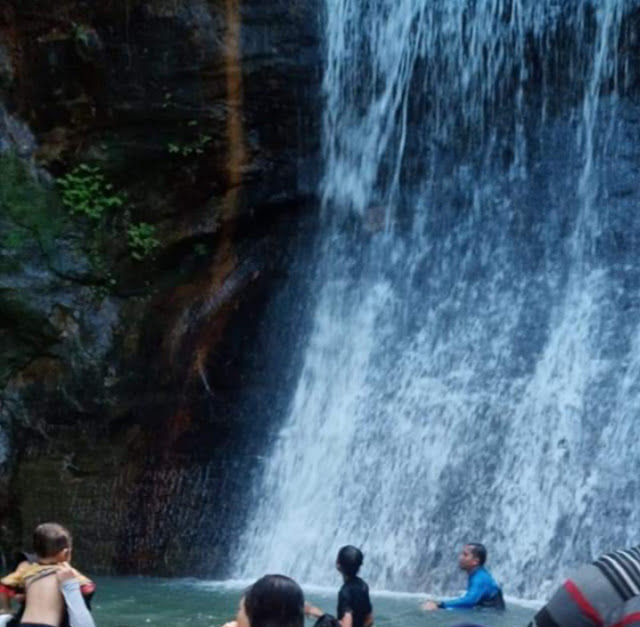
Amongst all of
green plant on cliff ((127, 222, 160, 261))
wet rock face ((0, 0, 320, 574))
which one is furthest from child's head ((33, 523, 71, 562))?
green plant on cliff ((127, 222, 160, 261))

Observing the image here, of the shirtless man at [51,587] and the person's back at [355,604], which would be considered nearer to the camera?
the shirtless man at [51,587]

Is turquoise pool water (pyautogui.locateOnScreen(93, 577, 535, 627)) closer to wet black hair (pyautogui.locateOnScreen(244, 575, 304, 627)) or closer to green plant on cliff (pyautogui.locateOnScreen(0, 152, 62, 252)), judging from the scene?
green plant on cliff (pyautogui.locateOnScreen(0, 152, 62, 252))

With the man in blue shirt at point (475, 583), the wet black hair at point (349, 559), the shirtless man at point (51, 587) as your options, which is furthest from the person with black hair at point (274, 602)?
the man in blue shirt at point (475, 583)

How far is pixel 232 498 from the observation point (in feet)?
45.1

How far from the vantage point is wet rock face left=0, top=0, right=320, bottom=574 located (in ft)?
47.1

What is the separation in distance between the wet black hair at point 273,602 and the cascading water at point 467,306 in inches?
304

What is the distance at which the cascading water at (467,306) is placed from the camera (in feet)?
37.7

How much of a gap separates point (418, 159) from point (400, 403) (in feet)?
11.1

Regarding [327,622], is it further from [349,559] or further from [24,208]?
[24,208]

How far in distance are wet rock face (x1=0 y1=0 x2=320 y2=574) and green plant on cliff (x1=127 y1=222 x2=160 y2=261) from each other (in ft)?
0.20

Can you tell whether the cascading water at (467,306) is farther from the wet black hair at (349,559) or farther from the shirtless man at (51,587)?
the shirtless man at (51,587)

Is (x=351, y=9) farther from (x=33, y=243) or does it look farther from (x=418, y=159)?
(x=33, y=243)

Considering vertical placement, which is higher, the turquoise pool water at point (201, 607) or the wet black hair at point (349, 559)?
the wet black hair at point (349, 559)

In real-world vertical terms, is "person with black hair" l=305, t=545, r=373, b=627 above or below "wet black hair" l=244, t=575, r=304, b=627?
below
